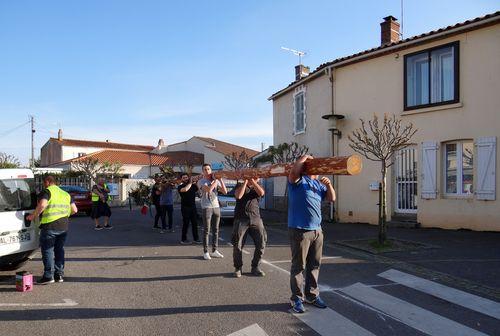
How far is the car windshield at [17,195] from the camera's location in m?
6.93

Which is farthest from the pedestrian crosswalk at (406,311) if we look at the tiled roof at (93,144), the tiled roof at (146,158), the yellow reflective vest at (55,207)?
the tiled roof at (93,144)

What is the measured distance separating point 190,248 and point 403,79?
854cm

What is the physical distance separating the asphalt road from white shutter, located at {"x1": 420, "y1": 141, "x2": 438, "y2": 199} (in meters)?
5.61

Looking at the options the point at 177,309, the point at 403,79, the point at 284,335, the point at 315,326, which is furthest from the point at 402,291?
the point at 403,79

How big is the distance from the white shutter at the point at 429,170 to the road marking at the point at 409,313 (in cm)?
762

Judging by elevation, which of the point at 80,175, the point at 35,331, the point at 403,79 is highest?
the point at 403,79

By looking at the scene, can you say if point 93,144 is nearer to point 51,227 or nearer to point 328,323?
point 51,227

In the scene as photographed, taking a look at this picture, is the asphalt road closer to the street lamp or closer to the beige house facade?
the beige house facade

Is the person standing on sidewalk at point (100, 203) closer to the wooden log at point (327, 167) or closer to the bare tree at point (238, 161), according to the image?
the bare tree at point (238, 161)

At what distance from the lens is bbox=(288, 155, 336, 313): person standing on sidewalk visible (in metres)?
5.42

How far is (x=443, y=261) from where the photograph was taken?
27.5ft

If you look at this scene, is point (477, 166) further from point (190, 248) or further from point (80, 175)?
point (80, 175)

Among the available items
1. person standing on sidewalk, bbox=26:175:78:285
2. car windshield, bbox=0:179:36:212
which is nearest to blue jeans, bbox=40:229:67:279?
person standing on sidewalk, bbox=26:175:78:285

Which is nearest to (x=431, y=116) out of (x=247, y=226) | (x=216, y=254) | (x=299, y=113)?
(x=299, y=113)
